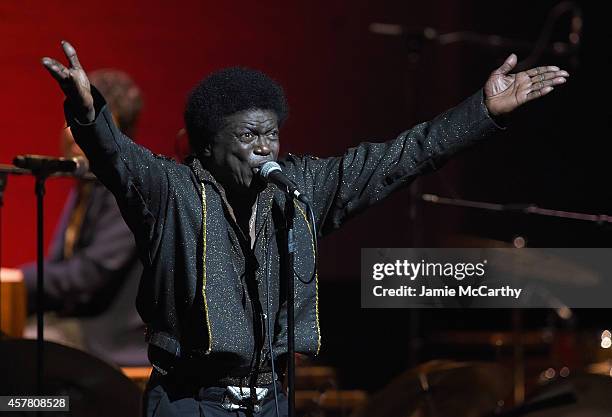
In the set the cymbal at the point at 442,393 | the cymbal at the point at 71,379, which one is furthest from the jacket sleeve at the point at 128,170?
the cymbal at the point at 442,393

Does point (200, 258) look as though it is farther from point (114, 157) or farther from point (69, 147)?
point (69, 147)

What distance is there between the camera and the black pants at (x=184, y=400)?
320 centimetres

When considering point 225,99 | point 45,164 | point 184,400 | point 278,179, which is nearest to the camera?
point 278,179

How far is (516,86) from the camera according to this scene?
11.4ft

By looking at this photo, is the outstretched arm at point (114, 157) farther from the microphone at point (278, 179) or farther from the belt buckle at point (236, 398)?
the belt buckle at point (236, 398)

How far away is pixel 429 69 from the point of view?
665 centimetres

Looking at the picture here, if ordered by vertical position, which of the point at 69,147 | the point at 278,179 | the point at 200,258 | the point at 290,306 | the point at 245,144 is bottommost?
the point at 290,306

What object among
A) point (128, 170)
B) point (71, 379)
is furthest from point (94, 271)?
point (128, 170)

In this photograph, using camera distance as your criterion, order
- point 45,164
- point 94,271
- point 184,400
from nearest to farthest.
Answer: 1. point 184,400
2. point 45,164
3. point 94,271

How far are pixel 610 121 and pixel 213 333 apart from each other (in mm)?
2697

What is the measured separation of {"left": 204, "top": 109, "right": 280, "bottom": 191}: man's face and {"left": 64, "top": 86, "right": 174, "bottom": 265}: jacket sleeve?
156 mm

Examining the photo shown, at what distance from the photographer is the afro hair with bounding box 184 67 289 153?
3.33 meters

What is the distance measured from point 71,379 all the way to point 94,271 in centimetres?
133

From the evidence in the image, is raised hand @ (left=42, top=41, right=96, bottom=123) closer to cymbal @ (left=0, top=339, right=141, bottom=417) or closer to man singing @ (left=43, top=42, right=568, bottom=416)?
man singing @ (left=43, top=42, right=568, bottom=416)
